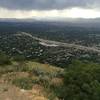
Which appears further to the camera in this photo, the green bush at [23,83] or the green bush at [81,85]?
the green bush at [81,85]

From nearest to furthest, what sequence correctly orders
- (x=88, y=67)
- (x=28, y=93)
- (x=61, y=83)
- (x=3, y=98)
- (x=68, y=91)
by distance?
(x=3, y=98)
(x=28, y=93)
(x=68, y=91)
(x=61, y=83)
(x=88, y=67)

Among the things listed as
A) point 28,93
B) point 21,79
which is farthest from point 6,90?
point 21,79

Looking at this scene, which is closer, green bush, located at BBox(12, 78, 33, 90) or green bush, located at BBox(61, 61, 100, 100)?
green bush, located at BBox(12, 78, 33, 90)

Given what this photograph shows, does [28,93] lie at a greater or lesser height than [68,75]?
greater

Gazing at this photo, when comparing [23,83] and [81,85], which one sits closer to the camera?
[23,83]

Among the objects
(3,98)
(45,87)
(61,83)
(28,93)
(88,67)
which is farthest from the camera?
(88,67)

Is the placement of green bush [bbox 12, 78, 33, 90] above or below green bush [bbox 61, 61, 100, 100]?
above

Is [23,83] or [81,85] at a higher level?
[23,83]

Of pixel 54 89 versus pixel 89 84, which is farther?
pixel 89 84

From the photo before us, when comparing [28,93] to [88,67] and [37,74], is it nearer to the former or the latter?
[37,74]

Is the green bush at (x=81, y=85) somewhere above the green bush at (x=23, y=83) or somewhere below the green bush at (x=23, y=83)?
below
